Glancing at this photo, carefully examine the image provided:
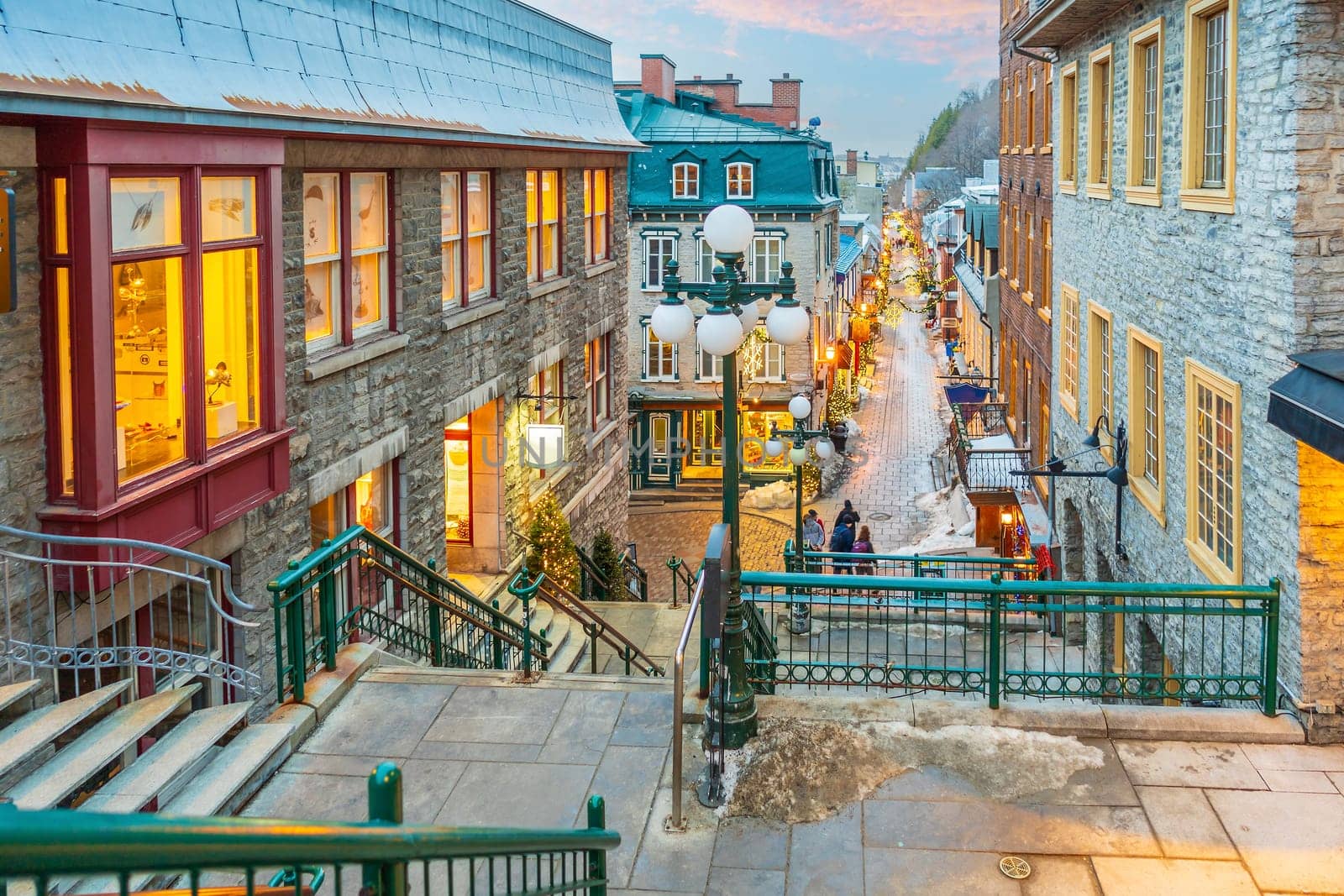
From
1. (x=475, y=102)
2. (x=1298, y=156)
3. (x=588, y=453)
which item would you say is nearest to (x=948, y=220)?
(x=588, y=453)

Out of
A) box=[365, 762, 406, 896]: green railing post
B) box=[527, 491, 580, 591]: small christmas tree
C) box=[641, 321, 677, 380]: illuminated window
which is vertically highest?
box=[641, 321, 677, 380]: illuminated window

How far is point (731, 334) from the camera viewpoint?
28.5 feet

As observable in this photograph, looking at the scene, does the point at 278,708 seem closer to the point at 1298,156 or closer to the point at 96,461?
the point at 96,461

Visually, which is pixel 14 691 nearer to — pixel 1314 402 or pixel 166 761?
pixel 166 761

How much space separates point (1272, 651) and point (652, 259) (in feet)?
102

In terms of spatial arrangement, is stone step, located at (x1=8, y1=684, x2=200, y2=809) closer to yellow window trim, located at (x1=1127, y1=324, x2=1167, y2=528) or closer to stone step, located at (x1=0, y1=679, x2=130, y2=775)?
stone step, located at (x1=0, y1=679, x2=130, y2=775)

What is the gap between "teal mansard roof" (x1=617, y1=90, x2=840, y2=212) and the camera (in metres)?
37.6

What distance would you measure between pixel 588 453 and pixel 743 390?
664 inches

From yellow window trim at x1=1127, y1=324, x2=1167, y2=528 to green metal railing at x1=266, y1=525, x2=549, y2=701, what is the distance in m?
6.59

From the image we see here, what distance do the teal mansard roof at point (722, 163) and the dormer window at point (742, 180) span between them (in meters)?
0.08

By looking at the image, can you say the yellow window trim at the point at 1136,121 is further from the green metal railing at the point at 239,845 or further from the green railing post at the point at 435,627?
the green metal railing at the point at 239,845

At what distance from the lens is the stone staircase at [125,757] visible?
6.51 meters

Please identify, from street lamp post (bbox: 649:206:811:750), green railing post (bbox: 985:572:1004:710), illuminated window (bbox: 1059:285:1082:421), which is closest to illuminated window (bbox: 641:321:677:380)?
illuminated window (bbox: 1059:285:1082:421)

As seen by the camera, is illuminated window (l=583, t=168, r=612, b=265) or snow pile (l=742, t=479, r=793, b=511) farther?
snow pile (l=742, t=479, r=793, b=511)
